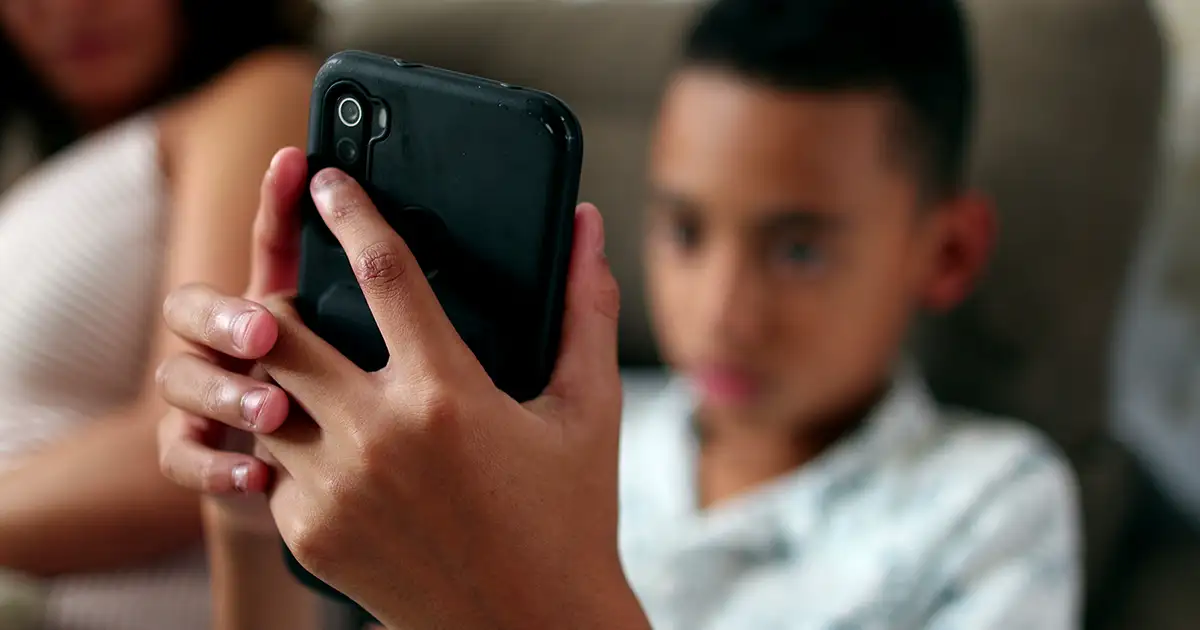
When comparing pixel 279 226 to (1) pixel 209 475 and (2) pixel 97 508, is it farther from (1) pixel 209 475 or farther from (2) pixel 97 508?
(2) pixel 97 508

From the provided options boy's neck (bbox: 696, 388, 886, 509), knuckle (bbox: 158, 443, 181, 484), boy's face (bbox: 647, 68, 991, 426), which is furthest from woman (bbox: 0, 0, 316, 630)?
boy's neck (bbox: 696, 388, 886, 509)

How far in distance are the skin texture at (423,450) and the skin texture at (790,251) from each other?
28 centimetres

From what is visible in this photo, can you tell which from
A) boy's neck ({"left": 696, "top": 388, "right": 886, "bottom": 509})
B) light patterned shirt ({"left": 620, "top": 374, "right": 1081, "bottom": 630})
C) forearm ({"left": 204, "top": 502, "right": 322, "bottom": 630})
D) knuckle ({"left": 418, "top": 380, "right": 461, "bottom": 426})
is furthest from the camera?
boy's neck ({"left": 696, "top": 388, "right": 886, "bottom": 509})

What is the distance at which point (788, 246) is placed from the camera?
634 millimetres

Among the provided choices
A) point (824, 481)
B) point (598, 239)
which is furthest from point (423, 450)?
point (824, 481)

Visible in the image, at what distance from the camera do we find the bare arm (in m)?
Answer: 0.54

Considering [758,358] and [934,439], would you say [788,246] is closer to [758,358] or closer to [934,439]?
[758,358]

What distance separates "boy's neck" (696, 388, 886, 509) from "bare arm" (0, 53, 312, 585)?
0.36m

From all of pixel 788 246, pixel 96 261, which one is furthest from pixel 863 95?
pixel 96 261

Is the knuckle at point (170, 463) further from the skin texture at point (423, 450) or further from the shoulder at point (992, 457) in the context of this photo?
the shoulder at point (992, 457)

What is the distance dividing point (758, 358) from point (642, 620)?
0.97ft

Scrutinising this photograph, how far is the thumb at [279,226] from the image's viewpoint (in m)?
0.36

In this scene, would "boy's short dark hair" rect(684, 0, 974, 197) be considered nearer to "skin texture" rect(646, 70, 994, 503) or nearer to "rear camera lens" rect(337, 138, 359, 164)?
"skin texture" rect(646, 70, 994, 503)

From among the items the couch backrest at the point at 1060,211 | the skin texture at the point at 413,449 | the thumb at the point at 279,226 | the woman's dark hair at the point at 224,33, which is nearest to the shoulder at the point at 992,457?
the couch backrest at the point at 1060,211
